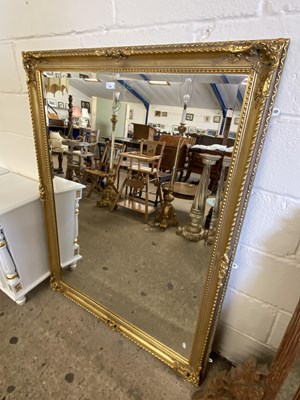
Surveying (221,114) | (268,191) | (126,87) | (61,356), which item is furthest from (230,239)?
(61,356)

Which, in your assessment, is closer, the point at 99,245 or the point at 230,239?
the point at 230,239

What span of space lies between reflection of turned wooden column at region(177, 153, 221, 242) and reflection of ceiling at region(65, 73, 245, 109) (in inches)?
7.0

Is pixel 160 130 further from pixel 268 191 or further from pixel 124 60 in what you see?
pixel 268 191

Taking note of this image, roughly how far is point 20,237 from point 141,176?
0.73 m

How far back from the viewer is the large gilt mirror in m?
0.58

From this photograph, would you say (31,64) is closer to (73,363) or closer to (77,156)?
(77,156)

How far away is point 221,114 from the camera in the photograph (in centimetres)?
65

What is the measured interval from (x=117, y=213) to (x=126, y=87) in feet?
2.07

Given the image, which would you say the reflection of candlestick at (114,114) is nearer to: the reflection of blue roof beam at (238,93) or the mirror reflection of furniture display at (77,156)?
the mirror reflection of furniture display at (77,156)

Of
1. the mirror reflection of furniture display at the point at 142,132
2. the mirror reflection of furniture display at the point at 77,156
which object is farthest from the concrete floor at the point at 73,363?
the mirror reflection of furniture display at the point at 142,132

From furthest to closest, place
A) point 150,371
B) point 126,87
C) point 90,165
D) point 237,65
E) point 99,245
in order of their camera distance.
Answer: point 99,245, point 90,165, point 150,371, point 126,87, point 237,65

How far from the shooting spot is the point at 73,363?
3.11 feet

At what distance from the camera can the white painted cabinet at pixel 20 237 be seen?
1.02 m

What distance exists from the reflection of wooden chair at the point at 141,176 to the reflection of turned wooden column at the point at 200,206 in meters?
0.18
